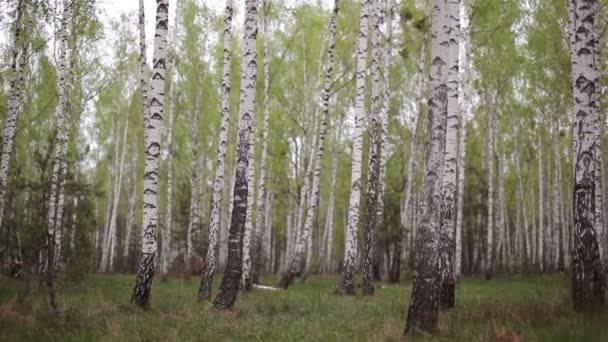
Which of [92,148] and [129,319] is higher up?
[92,148]

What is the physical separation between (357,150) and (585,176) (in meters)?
6.00

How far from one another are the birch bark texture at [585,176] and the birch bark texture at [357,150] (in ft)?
18.4

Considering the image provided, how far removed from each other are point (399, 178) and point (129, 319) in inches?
874

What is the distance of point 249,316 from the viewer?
7.92m

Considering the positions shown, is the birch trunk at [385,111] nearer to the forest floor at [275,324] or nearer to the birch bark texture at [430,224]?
the forest floor at [275,324]

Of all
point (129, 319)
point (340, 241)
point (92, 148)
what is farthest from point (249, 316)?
point (340, 241)

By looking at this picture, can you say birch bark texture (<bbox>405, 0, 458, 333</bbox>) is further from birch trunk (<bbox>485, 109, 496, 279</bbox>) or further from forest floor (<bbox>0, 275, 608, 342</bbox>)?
birch trunk (<bbox>485, 109, 496, 279</bbox>)

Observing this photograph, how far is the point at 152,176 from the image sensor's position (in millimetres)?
8414

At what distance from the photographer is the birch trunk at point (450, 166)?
7488mm

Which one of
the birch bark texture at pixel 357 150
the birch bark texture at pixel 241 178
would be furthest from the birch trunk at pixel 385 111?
the birch bark texture at pixel 241 178

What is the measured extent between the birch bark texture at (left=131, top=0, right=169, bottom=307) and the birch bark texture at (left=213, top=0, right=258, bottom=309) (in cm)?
126

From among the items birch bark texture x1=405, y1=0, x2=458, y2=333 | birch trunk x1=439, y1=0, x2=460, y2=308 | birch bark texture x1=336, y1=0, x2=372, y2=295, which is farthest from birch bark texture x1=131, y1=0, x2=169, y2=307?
birch bark texture x1=336, y1=0, x2=372, y2=295

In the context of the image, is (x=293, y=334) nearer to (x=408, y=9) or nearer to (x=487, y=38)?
(x=408, y=9)

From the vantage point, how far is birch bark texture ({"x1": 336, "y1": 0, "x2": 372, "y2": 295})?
1207 cm
